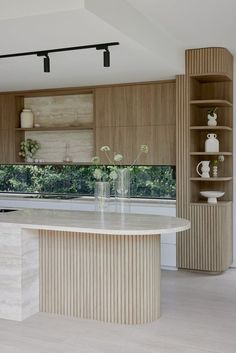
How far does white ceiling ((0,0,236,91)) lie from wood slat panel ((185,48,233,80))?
0.13 m

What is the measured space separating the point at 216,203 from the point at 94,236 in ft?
7.17

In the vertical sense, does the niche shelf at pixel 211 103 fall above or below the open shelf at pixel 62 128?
above

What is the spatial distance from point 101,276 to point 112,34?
201cm

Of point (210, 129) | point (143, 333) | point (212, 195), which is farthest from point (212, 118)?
point (143, 333)

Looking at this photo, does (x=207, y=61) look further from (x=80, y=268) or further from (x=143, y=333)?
(x=143, y=333)

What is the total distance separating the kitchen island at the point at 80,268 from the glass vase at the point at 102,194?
240mm

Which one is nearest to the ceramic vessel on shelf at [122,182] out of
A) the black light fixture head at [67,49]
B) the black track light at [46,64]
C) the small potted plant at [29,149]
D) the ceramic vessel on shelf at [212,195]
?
the black light fixture head at [67,49]

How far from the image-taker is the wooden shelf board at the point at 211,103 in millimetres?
5746

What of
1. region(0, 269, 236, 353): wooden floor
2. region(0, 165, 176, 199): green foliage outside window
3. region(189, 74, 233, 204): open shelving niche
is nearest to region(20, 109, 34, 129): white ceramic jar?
region(0, 165, 176, 199): green foliage outside window

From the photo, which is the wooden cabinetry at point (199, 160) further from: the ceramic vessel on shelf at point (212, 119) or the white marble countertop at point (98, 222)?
the white marble countertop at point (98, 222)

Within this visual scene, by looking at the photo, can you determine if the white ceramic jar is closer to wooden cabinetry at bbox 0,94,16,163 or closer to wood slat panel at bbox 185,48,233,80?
wooden cabinetry at bbox 0,94,16,163

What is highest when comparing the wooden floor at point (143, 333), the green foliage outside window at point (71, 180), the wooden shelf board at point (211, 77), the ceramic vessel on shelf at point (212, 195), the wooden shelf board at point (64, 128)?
the wooden shelf board at point (211, 77)

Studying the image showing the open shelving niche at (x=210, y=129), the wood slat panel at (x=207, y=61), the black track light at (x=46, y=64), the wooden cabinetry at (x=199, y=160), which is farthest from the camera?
the open shelving niche at (x=210, y=129)

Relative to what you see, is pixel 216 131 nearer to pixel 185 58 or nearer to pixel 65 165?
pixel 185 58
